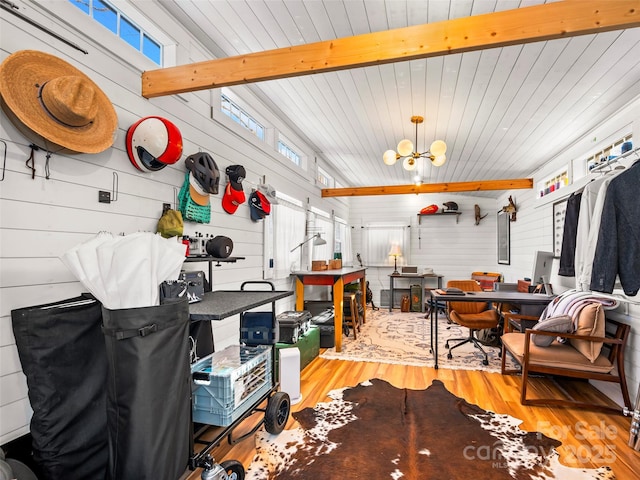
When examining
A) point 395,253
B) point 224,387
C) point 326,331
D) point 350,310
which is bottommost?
point 326,331

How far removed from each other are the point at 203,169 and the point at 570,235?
3.23 meters

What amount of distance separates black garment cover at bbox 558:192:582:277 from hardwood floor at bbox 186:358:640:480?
1105 mm

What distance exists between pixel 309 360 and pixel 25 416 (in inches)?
102

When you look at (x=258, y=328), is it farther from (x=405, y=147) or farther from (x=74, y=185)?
(x=405, y=147)

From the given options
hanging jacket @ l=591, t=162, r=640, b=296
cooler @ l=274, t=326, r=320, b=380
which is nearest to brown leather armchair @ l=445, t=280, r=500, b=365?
cooler @ l=274, t=326, r=320, b=380

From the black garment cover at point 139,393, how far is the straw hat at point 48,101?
91cm

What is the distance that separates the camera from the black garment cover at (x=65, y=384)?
1.33 meters

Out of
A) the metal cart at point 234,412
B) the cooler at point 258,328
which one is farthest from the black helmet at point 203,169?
the cooler at point 258,328

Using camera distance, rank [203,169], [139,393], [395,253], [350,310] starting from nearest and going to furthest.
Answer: [139,393] < [203,169] < [350,310] < [395,253]

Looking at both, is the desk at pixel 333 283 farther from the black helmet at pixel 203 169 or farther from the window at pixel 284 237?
the black helmet at pixel 203 169

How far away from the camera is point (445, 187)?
5477 mm

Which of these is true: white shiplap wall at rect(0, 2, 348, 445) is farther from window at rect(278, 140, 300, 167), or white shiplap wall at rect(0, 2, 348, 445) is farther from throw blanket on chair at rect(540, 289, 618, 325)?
throw blanket on chair at rect(540, 289, 618, 325)

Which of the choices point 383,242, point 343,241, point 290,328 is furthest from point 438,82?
point 383,242

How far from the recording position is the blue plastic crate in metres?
1.74
